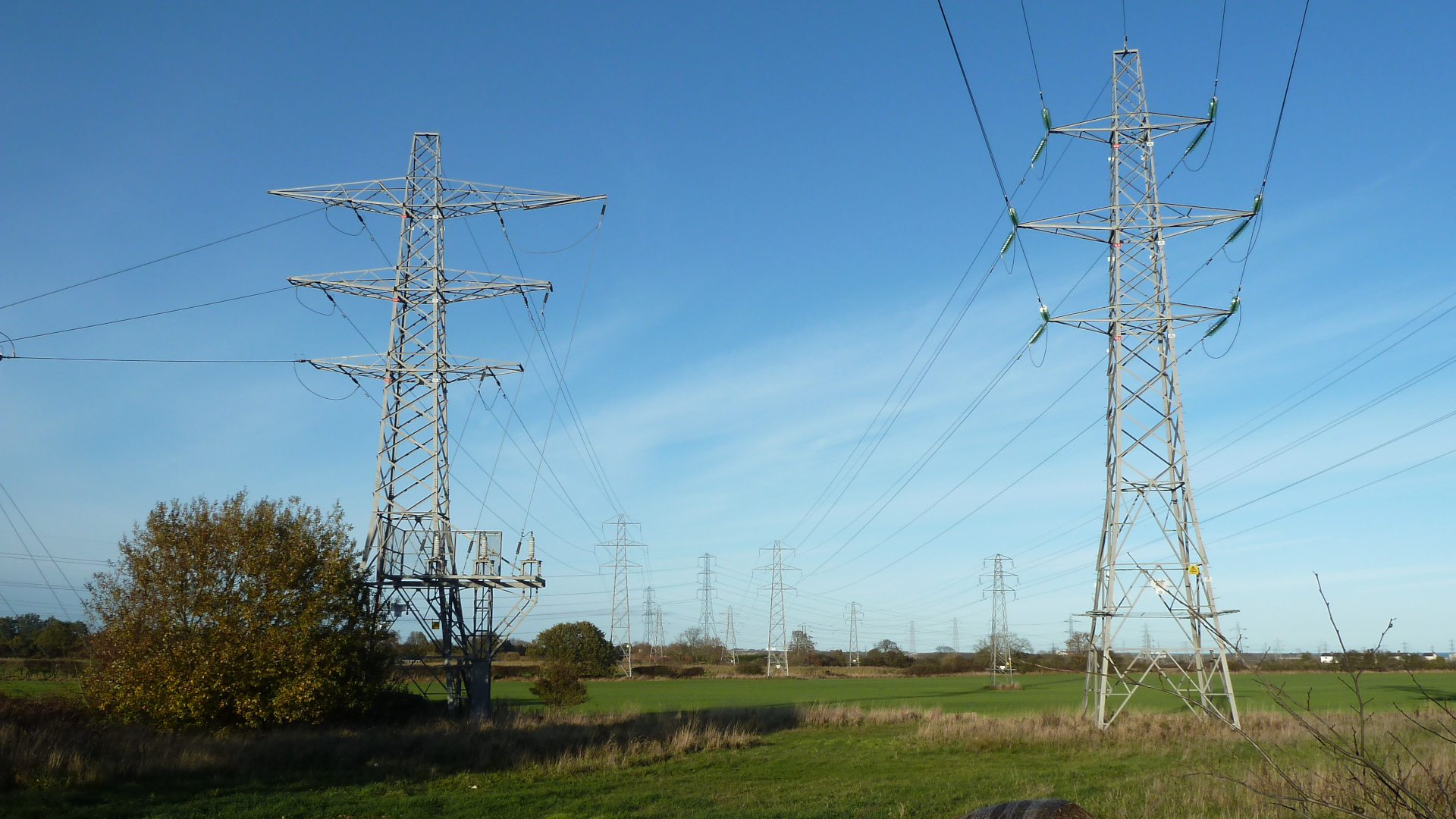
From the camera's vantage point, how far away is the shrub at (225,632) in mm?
22391

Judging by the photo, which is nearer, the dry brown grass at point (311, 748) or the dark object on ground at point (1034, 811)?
the dark object on ground at point (1034, 811)

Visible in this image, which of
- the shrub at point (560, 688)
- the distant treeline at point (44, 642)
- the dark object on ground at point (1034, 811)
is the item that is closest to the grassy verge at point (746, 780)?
the dark object on ground at point (1034, 811)

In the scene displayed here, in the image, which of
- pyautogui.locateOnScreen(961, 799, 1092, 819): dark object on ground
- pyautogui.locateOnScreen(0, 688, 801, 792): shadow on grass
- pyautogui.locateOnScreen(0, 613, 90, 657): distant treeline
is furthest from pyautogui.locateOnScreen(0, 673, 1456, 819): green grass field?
pyautogui.locateOnScreen(0, 613, 90, 657): distant treeline

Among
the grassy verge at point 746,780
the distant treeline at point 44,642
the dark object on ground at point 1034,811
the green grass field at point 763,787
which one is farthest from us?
the distant treeline at point 44,642

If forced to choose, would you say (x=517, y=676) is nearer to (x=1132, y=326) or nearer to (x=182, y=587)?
(x=182, y=587)

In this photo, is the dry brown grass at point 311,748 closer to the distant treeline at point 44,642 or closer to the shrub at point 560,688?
the shrub at point 560,688

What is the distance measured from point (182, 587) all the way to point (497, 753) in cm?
902

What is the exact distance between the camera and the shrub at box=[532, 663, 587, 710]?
38938 mm

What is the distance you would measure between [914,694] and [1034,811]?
63327mm

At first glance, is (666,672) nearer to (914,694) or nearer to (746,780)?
(914,694)

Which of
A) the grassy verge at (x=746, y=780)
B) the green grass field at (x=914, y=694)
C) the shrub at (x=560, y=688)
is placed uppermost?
the grassy verge at (x=746, y=780)

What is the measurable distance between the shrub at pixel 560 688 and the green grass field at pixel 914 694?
2529mm

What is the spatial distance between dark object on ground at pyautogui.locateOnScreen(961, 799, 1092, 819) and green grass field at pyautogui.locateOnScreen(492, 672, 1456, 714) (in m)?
32.3

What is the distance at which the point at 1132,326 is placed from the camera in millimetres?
25031
